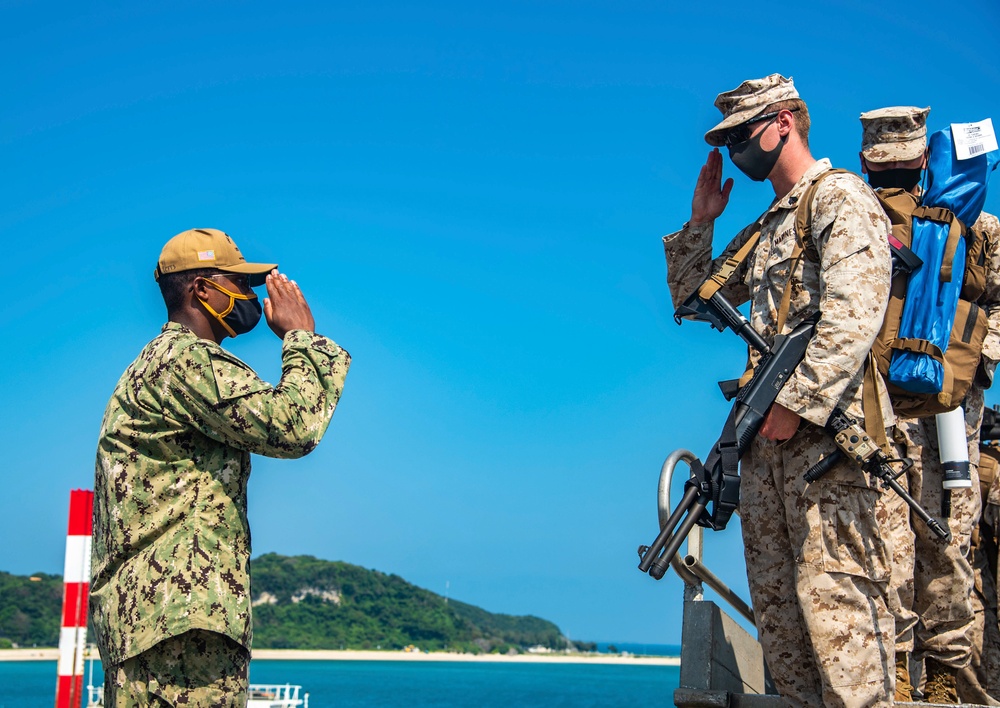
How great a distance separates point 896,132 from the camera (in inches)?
193

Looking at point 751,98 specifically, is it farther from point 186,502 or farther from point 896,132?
point 186,502

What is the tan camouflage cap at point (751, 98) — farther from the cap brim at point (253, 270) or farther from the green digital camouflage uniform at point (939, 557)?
the cap brim at point (253, 270)

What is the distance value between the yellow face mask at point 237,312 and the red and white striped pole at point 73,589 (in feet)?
25.7

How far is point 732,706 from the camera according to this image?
14.4 ft

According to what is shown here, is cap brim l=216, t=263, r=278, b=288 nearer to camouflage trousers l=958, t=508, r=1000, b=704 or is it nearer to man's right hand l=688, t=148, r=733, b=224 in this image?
man's right hand l=688, t=148, r=733, b=224

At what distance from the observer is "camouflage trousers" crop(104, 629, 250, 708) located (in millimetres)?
3219

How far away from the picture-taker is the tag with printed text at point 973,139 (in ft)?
15.3

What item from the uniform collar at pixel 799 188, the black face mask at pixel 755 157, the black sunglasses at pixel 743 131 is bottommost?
the uniform collar at pixel 799 188

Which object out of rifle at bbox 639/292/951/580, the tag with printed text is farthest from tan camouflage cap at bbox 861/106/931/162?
rifle at bbox 639/292/951/580

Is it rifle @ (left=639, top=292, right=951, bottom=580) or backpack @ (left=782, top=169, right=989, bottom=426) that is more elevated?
backpack @ (left=782, top=169, right=989, bottom=426)

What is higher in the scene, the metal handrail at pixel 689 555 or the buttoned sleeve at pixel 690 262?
the buttoned sleeve at pixel 690 262

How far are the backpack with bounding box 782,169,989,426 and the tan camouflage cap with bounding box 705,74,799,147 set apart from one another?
38 centimetres

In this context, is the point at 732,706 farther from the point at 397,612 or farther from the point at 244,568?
the point at 397,612

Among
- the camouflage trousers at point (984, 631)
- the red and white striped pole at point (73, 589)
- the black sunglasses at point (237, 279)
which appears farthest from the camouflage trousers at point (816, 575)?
the red and white striped pole at point (73, 589)
